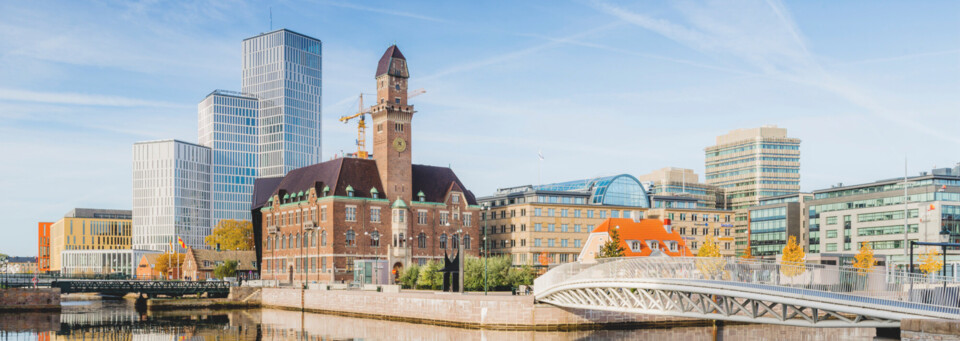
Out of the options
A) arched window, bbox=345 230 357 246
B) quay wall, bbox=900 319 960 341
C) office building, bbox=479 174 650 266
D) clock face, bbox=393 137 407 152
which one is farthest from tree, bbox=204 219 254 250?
quay wall, bbox=900 319 960 341

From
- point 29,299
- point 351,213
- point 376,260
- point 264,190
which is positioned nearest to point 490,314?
point 376,260

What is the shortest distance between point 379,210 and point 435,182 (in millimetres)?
11174

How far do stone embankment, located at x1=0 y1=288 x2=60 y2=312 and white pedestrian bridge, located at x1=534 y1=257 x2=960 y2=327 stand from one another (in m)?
62.7

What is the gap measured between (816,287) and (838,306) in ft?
14.4

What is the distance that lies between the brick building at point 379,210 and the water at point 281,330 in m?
22.9

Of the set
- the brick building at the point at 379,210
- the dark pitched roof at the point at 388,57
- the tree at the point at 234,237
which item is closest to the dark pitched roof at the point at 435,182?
the brick building at the point at 379,210

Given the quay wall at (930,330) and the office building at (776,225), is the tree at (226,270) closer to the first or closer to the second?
the office building at (776,225)

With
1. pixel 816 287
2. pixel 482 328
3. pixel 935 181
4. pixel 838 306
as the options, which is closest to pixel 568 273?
pixel 482 328

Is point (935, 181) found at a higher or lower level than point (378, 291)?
higher

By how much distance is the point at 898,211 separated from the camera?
121812mm

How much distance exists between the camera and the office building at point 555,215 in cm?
12950

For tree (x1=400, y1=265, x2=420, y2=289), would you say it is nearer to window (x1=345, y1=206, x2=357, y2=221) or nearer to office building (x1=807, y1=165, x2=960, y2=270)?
window (x1=345, y1=206, x2=357, y2=221)

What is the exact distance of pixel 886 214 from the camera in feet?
408

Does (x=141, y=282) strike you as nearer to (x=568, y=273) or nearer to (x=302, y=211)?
(x=302, y=211)
